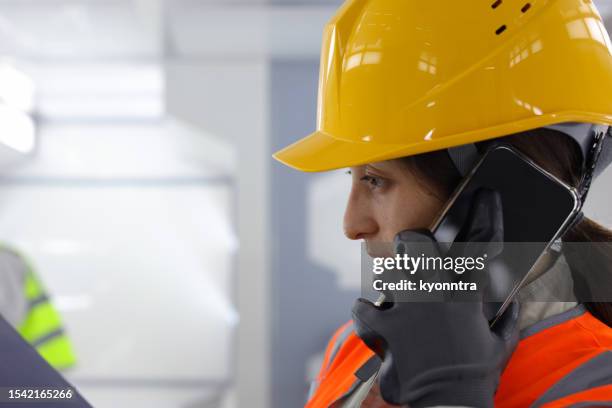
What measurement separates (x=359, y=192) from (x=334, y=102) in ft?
0.45

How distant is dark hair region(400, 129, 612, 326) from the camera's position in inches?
28.1

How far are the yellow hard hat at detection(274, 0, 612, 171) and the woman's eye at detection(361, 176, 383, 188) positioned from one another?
0.17ft

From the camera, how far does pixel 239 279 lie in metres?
2.24

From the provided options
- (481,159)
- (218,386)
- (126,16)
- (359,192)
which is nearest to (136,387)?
(218,386)

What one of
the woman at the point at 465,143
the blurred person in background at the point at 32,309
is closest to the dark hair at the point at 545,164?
the woman at the point at 465,143

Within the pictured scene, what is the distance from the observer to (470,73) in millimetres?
691

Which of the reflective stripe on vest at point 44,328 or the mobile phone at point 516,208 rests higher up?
the mobile phone at point 516,208

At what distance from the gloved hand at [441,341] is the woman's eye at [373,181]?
14cm

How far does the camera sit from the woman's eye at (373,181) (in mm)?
782

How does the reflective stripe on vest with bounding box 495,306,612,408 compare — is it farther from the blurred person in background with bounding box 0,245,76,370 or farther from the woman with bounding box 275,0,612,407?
the blurred person in background with bounding box 0,245,76,370

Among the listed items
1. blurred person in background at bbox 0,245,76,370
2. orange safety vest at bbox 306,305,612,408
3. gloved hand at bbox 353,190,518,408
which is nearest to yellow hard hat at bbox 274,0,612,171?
gloved hand at bbox 353,190,518,408

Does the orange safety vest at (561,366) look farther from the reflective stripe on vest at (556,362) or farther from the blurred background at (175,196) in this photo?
the blurred background at (175,196)

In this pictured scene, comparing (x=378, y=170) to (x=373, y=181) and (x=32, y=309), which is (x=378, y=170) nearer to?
(x=373, y=181)

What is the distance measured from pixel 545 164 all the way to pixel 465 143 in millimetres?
112
